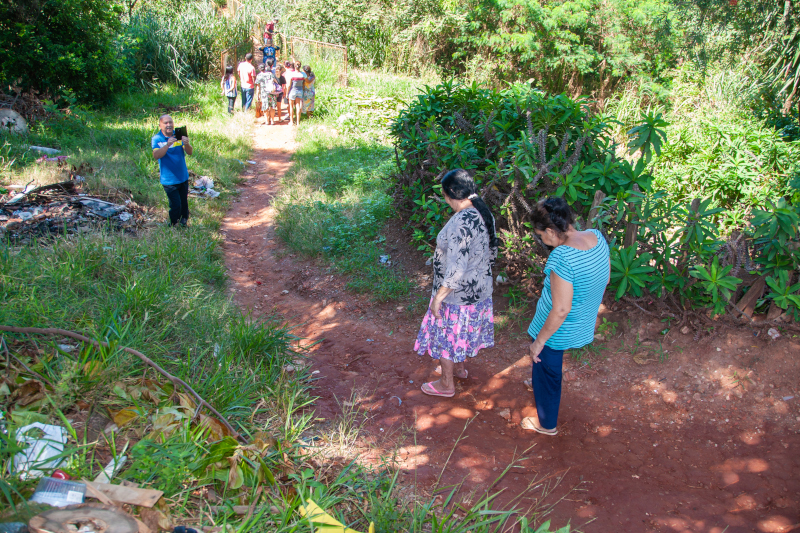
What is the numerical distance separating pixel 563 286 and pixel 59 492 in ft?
8.68

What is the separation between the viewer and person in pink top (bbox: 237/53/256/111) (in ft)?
42.6

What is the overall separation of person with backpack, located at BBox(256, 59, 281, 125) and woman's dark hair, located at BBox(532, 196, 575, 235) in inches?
448

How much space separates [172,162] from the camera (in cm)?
614

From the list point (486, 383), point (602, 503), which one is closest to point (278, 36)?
point (486, 383)

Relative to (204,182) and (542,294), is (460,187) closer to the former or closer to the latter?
(542,294)

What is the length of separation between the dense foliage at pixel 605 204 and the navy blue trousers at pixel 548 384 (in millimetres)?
922

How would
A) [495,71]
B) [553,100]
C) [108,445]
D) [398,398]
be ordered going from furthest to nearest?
[495,71] < [553,100] < [398,398] < [108,445]

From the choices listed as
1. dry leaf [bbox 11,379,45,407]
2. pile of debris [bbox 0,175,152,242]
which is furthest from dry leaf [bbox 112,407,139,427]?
pile of debris [bbox 0,175,152,242]

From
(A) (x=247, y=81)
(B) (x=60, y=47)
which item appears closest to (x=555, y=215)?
(A) (x=247, y=81)

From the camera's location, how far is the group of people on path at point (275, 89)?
1248cm

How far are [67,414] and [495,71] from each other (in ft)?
57.5

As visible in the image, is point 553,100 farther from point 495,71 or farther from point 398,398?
point 495,71

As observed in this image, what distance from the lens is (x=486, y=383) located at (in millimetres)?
4211

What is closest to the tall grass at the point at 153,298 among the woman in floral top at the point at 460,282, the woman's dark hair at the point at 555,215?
the woman in floral top at the point at 460,282
